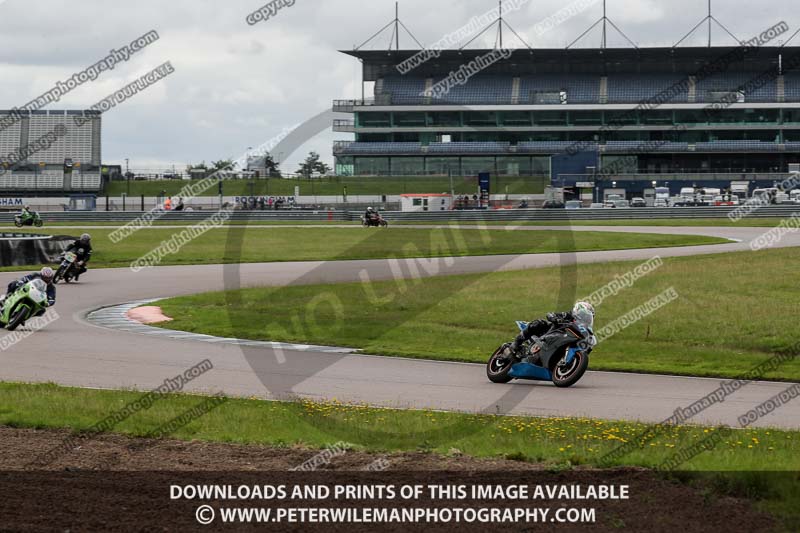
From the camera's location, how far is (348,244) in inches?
1898

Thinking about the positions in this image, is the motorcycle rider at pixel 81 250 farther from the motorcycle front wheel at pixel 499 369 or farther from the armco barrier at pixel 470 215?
the armco barrier at pixel 470 215

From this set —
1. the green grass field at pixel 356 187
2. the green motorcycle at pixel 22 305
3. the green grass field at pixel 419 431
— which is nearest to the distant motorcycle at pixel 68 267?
the green motorcycle at pixel 22 305

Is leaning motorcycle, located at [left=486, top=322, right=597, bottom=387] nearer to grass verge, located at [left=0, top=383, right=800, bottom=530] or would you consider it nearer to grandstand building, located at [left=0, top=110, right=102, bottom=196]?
grass verge, located at [left=0, top=383, right=800, bottom=530]

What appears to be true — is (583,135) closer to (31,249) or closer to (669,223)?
(669,223)

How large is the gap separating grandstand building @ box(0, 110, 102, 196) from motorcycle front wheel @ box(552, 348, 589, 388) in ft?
299

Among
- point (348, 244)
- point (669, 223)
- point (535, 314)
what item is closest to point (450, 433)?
point (535, 314)

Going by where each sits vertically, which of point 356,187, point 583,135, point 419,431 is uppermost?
point 583,135

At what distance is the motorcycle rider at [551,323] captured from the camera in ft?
46.1

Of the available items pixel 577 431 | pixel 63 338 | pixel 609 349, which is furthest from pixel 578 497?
pixel 63 338

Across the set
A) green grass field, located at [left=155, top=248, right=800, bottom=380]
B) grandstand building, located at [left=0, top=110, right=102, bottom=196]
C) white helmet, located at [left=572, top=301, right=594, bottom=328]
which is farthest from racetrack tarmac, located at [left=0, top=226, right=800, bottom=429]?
grandstand building, located at [left=0, top=110, right=102, bottom=196]

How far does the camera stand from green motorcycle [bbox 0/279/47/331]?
65.1ft

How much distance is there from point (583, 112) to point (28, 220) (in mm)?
65587

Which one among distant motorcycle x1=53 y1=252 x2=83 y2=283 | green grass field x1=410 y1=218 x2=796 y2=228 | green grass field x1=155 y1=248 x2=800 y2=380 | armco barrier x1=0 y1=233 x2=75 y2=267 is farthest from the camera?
green grass field x1=410 y1=218 x2=796 y2=228

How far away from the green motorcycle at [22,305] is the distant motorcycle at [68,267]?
32.7ft
